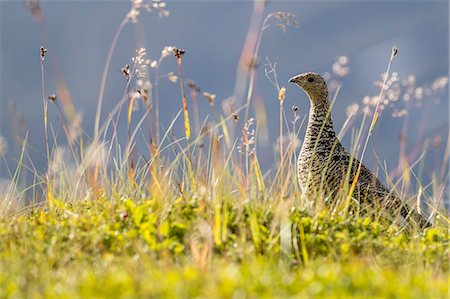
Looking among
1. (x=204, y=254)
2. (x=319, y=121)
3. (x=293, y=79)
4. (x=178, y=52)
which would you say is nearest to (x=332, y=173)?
(x=319, y=121)

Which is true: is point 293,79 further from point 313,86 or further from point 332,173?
point 332,173

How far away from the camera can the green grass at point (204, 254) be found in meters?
3.51

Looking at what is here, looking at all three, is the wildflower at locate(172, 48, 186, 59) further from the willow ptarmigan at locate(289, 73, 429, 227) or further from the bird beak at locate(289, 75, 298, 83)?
the bird beak at locate(289, 75, 298, 83)

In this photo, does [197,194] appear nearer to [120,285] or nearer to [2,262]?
[2,262]

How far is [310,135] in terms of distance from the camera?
7188mm

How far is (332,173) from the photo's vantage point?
22.4ft

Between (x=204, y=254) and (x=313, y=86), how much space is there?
353cm

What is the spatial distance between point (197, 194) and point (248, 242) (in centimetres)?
76

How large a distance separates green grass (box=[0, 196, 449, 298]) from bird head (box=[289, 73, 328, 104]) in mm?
1895

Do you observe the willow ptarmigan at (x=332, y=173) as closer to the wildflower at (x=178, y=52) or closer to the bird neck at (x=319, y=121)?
the bird neck at (x=319, y=121)

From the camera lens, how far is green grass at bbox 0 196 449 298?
11.5 ft

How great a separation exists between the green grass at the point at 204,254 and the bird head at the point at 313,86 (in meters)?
1.90

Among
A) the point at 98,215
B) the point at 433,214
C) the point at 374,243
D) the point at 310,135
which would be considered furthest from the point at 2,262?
the point at 433,214

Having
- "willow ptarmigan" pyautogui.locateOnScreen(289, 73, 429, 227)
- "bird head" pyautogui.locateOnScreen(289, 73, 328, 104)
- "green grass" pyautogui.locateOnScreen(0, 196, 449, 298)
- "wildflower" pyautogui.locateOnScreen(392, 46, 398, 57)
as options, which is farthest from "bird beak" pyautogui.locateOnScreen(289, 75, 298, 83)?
"green grass" pyautogui.locateOnScreen(0, 196, 449, 298)
